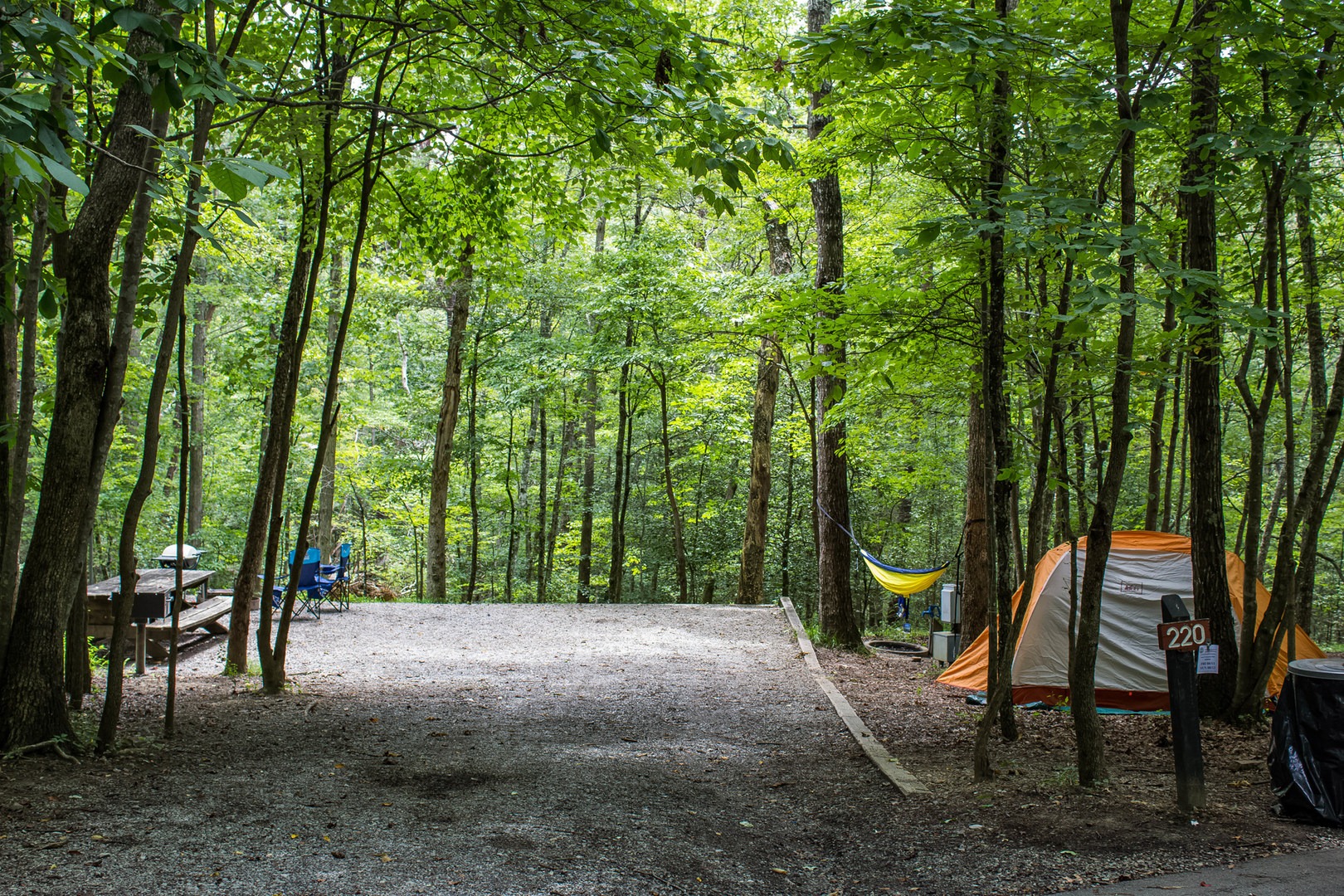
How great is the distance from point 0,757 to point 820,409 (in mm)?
8129

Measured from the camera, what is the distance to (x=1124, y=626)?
22.7 feet

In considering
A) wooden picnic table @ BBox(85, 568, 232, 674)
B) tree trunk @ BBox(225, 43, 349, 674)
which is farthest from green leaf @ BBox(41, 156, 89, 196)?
wooden picnic table @ BBox(85, 568, 232, 674)

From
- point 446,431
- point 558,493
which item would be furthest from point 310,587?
point 558,493

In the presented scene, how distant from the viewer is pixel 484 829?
3.27 meters

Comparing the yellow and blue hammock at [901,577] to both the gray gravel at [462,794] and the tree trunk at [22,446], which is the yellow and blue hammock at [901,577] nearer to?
the gray gravel at [462,794]

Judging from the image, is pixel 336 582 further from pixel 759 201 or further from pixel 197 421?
pixel 197 421

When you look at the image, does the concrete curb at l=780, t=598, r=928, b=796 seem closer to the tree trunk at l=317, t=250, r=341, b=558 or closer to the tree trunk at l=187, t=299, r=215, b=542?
the tree trunk at l=317, t=250, r=341, b=558

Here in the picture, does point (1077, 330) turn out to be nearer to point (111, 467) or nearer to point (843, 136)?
point (843, 136)

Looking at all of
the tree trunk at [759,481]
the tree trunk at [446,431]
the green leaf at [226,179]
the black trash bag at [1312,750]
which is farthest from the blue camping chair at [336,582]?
the black trash bag at [1312,750]

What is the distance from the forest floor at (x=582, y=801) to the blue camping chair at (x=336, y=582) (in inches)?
146

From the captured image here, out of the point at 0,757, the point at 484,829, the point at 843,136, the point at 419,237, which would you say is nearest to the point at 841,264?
the point at 843,136

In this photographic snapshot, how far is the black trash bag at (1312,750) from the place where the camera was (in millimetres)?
3592

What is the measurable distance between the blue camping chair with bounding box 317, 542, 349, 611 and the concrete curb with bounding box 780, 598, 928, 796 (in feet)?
20.0

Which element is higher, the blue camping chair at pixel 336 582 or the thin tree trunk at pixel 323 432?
the thin tree trunk at pixel 323 432
